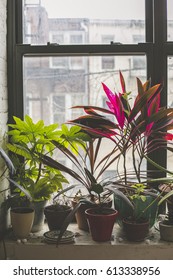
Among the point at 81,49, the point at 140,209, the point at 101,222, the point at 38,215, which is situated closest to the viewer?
the point at 101,222

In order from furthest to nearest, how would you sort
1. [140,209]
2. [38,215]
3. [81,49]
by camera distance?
[81,49]
[38,215]
[140,209]

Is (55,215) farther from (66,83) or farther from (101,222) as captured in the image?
(66,83)

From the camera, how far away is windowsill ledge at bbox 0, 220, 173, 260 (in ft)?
7.89

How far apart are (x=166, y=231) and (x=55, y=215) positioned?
26.5 inches

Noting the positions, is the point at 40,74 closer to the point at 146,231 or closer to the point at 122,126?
the point at 122,126

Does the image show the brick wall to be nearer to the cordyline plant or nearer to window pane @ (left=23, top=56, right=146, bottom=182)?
window pane @ (left=23, top=56, right=146, bottom=182)

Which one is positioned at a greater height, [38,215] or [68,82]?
[68,82]

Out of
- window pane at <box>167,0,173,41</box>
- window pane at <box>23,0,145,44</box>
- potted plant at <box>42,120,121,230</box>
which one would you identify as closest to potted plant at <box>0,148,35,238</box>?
potted plant at <box>42,120,121,230</box>

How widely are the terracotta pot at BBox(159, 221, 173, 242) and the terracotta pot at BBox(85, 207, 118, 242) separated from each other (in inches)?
11.6

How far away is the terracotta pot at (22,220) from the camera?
2.44 m

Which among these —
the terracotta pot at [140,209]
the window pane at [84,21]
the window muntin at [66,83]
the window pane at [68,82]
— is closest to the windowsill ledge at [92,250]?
the terracotta pot at [140,209]

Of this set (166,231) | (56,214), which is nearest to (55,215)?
(56,214)

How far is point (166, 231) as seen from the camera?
244cm

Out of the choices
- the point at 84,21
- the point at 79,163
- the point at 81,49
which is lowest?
Result: the point at 79,163
